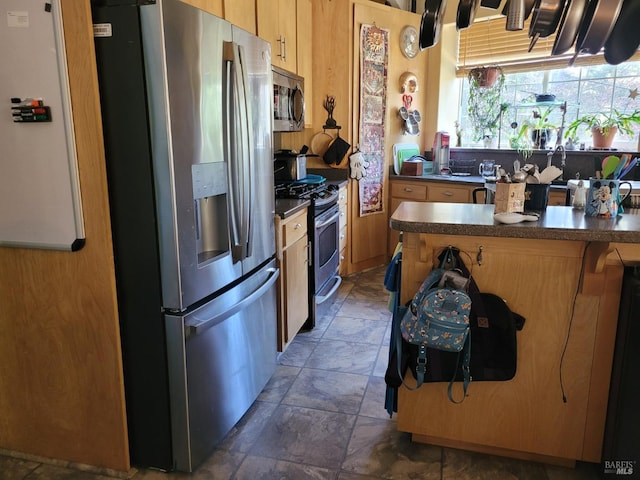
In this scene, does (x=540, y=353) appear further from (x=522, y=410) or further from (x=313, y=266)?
(x=313, y=266)

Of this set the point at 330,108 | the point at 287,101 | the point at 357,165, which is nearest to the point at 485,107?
the point at 357,165

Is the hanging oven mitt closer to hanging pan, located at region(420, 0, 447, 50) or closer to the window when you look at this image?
the window

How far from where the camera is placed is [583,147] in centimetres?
424

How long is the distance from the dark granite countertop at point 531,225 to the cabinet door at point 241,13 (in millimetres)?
1282

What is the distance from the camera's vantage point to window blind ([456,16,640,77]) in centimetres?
433

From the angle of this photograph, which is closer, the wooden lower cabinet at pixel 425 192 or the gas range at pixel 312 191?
the gas range at pixel 312 191

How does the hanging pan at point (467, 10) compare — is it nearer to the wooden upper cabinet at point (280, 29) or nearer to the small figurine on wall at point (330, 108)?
the wooden upper cabinet at point (280, 29)

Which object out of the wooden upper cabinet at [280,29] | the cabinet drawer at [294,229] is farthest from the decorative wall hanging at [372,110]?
the cabinet drawer at [294,229]

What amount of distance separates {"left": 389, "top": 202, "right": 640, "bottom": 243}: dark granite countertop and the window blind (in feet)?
9.84

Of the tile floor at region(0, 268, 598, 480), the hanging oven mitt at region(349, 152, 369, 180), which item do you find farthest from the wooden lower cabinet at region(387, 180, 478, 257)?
the tile floor at region(0, 268, 598, 480)

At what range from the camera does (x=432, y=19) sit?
1.83m

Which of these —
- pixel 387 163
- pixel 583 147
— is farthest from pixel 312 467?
pixel 583 147

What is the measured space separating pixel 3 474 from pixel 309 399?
51.8 inches

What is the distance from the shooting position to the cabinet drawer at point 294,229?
2596 millimetres
